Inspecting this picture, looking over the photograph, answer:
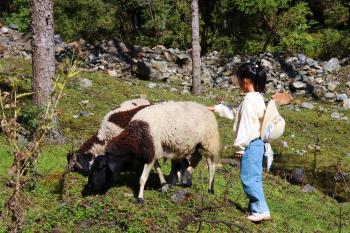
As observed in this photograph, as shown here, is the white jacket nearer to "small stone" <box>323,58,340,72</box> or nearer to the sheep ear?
the sheep ear

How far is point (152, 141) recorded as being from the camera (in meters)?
8.66

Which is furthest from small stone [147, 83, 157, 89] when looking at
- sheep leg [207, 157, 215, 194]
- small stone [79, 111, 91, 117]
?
sheep leg [207, 157, 215, 194]

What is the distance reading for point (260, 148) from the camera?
309 inches

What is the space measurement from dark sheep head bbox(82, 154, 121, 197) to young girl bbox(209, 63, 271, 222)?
6.25 ft

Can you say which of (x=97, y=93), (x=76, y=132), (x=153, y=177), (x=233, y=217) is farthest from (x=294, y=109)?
(x=233, y=217)

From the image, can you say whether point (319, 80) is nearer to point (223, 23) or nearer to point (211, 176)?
point (223, 23)

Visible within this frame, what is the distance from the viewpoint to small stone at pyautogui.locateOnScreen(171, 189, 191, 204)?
8510 millimetres

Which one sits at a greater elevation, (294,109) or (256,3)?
(256,3)

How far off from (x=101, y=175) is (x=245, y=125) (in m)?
2.30

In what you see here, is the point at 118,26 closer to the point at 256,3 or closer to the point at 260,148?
the point at 256,3

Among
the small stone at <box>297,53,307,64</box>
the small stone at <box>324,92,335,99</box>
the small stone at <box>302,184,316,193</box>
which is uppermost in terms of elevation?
the small stone at <box>297,53,307,64</box>

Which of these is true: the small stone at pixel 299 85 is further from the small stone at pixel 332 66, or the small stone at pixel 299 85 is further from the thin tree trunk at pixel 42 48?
the thin tree trunk at pixel 42 48

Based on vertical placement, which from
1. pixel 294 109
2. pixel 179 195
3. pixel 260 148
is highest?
pixel 260 148

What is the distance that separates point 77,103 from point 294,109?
7.39 meters
